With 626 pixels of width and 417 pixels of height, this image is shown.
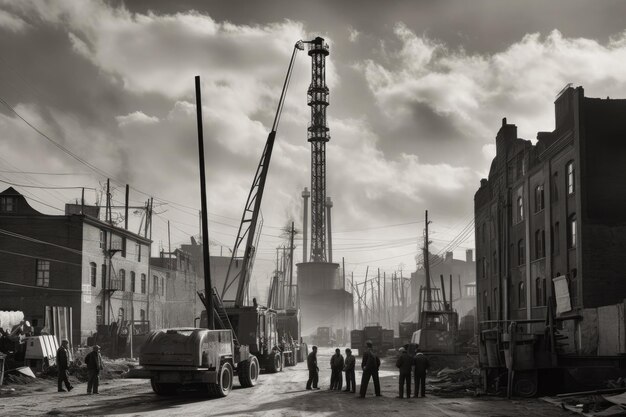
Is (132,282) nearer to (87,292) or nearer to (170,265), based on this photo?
(87,292)

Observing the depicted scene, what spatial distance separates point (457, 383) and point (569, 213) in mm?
13283

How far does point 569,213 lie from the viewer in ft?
112

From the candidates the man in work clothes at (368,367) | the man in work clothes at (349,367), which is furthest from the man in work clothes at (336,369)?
the man in work clothes at (368,367)

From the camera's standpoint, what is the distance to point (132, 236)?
56.4m

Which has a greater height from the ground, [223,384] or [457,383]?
[223,384]

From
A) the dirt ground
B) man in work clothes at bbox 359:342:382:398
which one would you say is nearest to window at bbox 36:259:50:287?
the dirt ground

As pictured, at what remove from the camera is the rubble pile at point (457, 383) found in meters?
22.3

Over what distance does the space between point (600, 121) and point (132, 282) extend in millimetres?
37680

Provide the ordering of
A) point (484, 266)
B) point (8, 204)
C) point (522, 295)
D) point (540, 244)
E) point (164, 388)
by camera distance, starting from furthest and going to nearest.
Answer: point (484, 266), point (8, 204), point (522, 295), point (540, 244), point (164, 388)

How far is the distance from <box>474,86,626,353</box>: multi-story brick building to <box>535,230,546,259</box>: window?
6 cm

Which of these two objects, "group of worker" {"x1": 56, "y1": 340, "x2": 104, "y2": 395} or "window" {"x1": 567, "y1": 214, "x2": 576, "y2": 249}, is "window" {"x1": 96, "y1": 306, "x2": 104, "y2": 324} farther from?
"window" {"x1": 567, "y1": 214, "x2": 576, "y2": 249}

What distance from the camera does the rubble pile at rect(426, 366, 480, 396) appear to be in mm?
22328

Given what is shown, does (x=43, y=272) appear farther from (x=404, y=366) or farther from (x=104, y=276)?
(x=404, y=366)

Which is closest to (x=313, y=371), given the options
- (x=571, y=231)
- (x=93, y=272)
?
(x=571, y=231)
